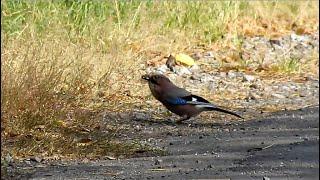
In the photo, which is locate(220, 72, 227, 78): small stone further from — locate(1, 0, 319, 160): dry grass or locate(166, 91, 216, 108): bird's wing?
locate(166, 91, 216, 108): bird's wing

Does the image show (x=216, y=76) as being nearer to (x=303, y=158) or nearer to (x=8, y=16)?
(x=8, y=16)

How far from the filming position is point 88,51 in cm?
886

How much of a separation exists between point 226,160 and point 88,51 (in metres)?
3.03

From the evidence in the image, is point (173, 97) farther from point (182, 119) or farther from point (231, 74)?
point (231, 74)

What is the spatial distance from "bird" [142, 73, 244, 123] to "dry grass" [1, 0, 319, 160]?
0.49m

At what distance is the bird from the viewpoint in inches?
300

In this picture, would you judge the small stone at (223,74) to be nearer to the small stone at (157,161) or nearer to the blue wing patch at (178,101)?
the blue wing patch at (178,101)

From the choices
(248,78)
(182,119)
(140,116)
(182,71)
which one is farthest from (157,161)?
(248,78)

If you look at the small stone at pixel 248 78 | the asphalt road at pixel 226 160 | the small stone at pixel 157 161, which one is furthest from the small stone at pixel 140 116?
the small stone at pixel 248 78

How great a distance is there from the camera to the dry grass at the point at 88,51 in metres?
6.41

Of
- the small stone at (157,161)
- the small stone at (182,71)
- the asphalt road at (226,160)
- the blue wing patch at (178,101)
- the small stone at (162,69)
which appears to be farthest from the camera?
the small stone at (182,71)

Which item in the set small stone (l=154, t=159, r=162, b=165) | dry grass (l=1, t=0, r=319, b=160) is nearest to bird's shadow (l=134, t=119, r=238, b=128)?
dry grass (l=1, t=0, r=319, b=160)

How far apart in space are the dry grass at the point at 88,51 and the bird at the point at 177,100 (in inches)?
19.3

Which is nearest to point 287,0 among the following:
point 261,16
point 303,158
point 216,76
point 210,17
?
point 261,16
